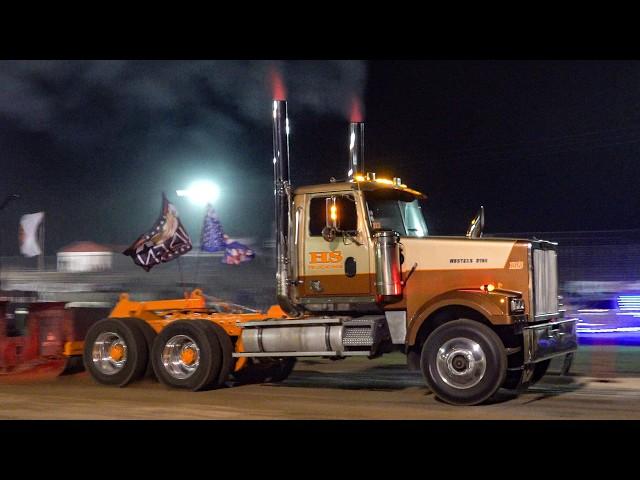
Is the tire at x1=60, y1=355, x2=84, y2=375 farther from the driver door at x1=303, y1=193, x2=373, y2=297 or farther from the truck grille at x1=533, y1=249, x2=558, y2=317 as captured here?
the truck grille at x1=533, y1=249, x2=558, y2=317

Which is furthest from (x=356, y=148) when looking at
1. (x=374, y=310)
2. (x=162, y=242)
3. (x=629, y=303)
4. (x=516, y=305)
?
(x=629, y=303)

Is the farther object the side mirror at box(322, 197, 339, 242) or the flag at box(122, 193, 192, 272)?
the flag at box(122, 193, 192, 272)

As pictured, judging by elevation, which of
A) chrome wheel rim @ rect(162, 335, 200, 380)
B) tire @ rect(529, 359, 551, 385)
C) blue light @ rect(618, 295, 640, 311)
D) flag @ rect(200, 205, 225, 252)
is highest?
flag @ rect(200, 205, 225, 252)

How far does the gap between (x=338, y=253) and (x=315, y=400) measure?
77.4 inches

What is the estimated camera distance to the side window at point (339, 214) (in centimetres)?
1165

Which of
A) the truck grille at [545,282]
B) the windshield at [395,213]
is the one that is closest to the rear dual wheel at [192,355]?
the windshield at [395,213]

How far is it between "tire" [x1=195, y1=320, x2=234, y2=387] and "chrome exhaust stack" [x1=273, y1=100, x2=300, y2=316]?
944 mm

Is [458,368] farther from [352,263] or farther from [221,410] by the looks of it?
[221,410]

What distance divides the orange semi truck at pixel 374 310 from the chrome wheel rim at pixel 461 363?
0.01 m

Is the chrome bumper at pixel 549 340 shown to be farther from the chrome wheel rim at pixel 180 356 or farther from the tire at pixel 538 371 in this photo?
the chrome wheel rim at pixel 180 356

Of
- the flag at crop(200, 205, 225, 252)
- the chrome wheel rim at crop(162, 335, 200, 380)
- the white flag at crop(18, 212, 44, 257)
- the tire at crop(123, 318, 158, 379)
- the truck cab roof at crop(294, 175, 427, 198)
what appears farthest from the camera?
the white flag at crop(18, 212, 44, 257)

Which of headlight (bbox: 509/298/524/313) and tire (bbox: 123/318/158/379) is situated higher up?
headlight (bbox: 509/298/524/313)

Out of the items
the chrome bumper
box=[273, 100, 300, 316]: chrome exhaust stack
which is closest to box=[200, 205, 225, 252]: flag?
box=[273, 100, 300, 316]: chrome exhaust stack

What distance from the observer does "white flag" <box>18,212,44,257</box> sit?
1216 inches
